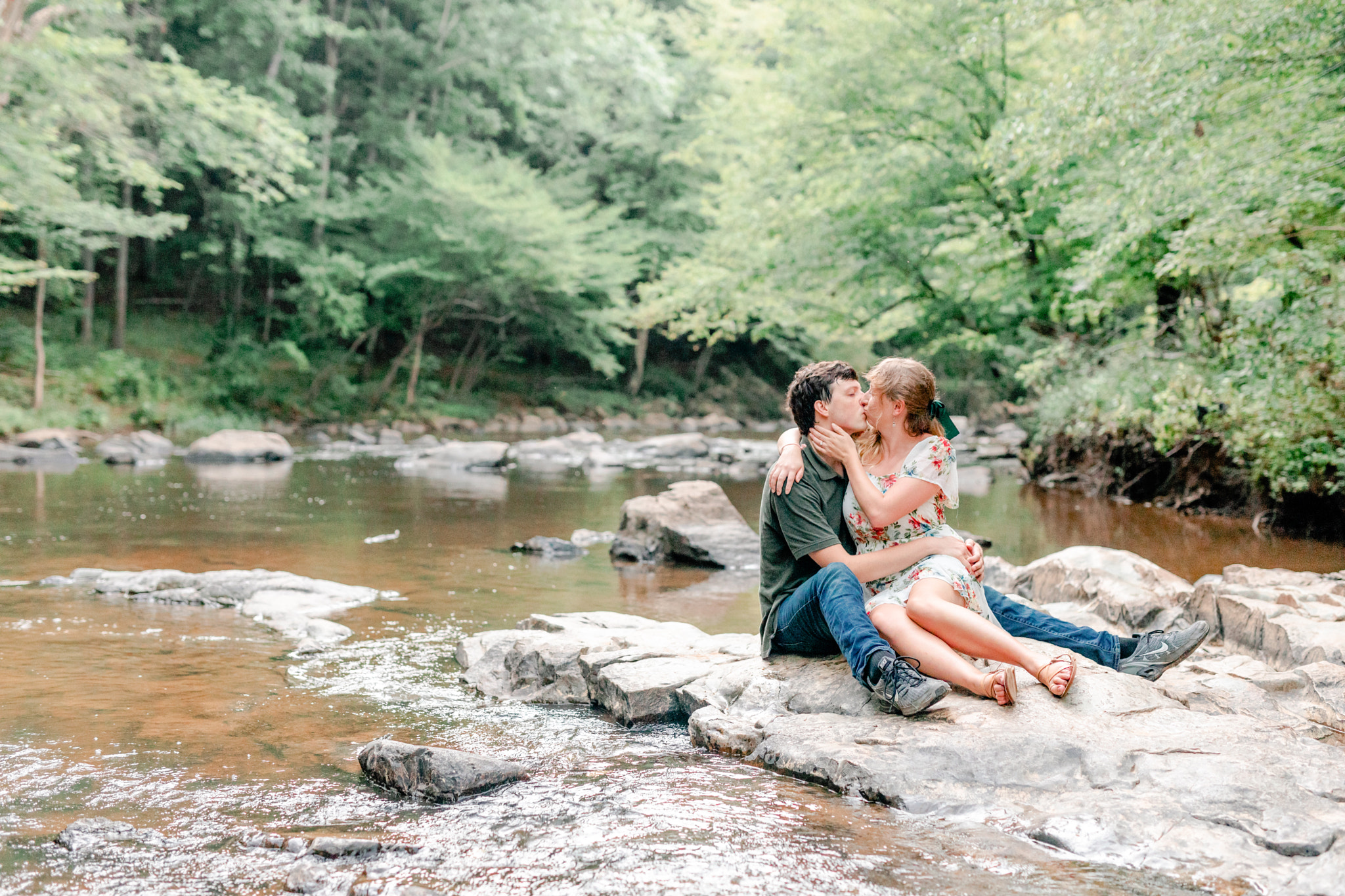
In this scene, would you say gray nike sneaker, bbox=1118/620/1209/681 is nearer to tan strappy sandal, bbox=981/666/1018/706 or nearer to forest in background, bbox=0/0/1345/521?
tan strappy sandal, bbox=981/666/1018/706

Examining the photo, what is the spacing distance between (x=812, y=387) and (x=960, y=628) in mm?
1107

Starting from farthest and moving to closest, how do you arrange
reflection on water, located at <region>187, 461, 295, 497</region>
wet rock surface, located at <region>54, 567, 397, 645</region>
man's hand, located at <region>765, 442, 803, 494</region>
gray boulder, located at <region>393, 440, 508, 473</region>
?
gray boulder, located at <region>393, 440, 508, 473</region> < reflection on water, located at <region>187, 461, 295, 497</region> < wet rock surface, located at <region>54, 567, 397, 645</region> < man's hand, located at <region>765, 442, 803, 494</region>

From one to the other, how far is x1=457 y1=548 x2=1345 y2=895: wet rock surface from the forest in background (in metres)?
4.92

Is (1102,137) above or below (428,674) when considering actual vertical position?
above

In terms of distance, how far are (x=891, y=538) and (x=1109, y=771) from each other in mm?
1193

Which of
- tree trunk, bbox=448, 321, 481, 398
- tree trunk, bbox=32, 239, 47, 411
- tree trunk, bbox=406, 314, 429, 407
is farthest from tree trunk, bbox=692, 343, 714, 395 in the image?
tree trunk, bbox=32, 239, 47, 411

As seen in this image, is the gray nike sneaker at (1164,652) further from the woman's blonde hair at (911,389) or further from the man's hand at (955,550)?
the woman's blonde hair at (911,389)

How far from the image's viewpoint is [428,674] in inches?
190

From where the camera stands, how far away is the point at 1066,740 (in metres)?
3.19

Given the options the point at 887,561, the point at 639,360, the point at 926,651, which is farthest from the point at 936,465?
the point at 639,360

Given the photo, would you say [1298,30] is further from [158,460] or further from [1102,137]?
[158,460]

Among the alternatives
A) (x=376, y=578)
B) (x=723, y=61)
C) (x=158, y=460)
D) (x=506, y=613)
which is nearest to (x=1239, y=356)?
(x=506, y=613)

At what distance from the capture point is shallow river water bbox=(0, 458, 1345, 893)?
8.55 feet

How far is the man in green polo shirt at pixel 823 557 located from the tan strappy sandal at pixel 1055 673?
464 millimetres
